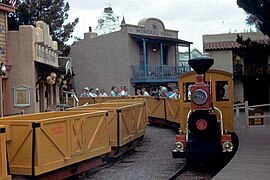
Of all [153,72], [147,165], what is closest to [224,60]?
[153,72]

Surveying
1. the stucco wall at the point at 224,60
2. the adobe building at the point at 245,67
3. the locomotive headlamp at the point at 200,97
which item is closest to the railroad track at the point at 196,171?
the locomotive headlamp at the point at 200,97

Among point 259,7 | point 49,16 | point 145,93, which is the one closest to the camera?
point 259,7

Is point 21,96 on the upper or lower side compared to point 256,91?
lower

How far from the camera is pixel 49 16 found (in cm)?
3728

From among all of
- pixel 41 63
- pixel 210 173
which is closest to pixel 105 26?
pixel 41 63

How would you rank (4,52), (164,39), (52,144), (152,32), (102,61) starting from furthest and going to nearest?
(152,32) < (164,39) < (102,61) < (4,52) < (52,144)

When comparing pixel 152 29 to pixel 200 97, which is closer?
pixel 200 97

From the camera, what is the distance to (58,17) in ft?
126

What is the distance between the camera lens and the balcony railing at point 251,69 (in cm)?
3384

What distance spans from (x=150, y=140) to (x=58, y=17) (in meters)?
A: 23.1

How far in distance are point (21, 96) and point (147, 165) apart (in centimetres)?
874

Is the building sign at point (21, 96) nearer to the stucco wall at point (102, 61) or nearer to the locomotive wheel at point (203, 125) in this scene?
the locomotive wheel at point (203, 125)

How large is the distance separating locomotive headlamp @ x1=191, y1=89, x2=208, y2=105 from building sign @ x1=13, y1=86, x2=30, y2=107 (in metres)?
10.4

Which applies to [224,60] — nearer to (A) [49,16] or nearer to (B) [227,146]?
(A) [49,16]
